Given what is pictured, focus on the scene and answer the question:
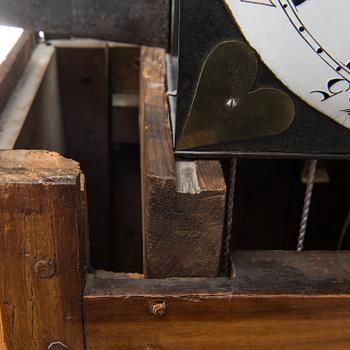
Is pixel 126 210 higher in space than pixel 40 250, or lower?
lower

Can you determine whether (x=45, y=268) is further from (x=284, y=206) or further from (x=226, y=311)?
(x=284, y=206)

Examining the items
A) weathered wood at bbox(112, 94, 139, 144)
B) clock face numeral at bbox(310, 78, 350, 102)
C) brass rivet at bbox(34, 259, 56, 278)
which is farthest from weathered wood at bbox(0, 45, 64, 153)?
clock face numeral at bbox(310, 78, 350, 102)

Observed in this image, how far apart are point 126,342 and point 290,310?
24 centimetres

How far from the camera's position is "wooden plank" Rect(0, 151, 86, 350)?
0.72 metres

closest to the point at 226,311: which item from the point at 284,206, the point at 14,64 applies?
the point at 284,206

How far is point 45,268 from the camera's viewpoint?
763 mm

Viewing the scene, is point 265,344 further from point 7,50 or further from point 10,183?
point 7,50

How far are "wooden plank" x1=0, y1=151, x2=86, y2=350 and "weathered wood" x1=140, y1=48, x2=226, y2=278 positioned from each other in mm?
104

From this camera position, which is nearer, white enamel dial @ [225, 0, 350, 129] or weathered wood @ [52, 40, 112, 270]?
white enamel dial @ [225, 0, 350, 129]

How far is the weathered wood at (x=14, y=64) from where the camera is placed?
116cm

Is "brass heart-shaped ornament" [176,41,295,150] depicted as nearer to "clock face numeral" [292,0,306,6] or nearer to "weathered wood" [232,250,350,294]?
"clock face numeral" [292,0,306,6]

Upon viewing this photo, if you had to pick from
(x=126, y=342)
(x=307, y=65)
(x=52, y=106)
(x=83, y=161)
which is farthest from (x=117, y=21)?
(x=83, y=161)

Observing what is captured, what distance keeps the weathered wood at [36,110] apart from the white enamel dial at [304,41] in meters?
0.47

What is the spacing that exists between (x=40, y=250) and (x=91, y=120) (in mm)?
1100
